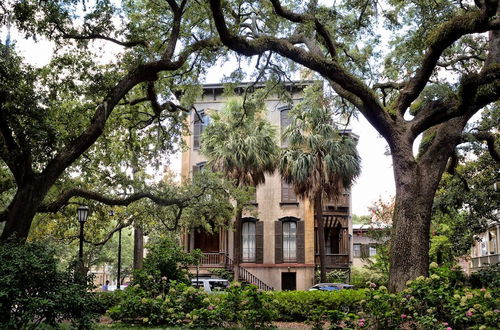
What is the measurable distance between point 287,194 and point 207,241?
19.8 ft

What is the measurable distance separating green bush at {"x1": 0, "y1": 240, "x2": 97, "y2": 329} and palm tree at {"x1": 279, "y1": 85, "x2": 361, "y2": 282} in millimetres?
17948

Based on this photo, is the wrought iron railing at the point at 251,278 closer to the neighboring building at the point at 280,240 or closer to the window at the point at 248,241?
the neighboring building at the point at 280,240

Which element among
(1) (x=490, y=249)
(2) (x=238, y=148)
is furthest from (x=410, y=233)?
(1) (x=490, y=249)

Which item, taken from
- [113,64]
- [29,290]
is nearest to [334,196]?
[113,64]

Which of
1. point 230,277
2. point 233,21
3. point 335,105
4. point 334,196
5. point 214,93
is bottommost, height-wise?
point 230,277

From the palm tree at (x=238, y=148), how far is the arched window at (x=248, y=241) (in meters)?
5.01

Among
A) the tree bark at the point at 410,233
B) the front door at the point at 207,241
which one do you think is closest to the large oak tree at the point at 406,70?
the tree bark at the point at 410,233

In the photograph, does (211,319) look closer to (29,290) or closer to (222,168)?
(29,290)

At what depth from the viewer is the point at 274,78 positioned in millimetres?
16203

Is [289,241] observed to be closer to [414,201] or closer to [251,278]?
[251,278]

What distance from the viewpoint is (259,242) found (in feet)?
105

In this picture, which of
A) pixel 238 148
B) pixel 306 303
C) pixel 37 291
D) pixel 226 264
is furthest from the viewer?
pixel 226 264

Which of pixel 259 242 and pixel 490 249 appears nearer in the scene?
pixel 259 242

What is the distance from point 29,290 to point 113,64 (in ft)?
23.9
